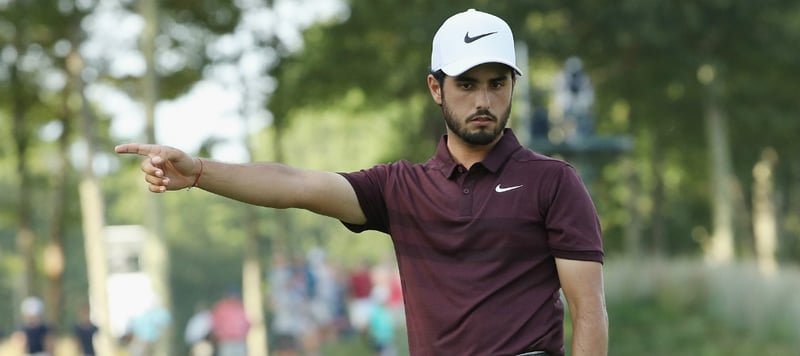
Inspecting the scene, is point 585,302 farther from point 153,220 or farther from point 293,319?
point 293,319

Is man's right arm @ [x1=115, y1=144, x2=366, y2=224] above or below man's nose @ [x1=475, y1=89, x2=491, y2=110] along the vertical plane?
below

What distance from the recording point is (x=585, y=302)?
4.26m

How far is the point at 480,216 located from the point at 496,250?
0.39 ft

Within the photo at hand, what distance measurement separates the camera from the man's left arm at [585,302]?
4.25 m

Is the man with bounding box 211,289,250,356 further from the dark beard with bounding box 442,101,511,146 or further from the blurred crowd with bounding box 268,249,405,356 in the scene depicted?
the dark beard with bounding box 442,101,511,146

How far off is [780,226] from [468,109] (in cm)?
4724

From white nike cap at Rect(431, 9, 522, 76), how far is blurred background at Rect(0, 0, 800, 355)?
56.8ft

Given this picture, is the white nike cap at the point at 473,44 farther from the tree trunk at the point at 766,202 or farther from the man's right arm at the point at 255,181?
the tree trunk at the point at 766,202

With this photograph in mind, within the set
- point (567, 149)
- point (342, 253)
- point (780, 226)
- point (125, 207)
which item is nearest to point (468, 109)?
point (567, 149)

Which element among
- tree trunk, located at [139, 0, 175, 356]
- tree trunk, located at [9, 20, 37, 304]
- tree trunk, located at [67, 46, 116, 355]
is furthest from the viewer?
tree trunk, located at [9, 20, 37, 304]

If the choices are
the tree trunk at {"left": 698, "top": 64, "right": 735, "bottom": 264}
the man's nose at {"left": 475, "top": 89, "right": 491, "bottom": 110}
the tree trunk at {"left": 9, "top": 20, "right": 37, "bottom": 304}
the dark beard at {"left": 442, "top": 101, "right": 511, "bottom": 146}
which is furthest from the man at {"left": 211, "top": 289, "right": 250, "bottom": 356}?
the man's nose at {"left": 475, "top": 89, "right": 491, "bottom": 110}

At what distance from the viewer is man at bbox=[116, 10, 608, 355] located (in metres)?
4.26

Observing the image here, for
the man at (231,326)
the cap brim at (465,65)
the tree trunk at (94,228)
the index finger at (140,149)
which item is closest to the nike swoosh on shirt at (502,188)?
the cap brim at (465,65)

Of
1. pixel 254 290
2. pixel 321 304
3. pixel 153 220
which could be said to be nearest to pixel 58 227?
pixel 254 290
